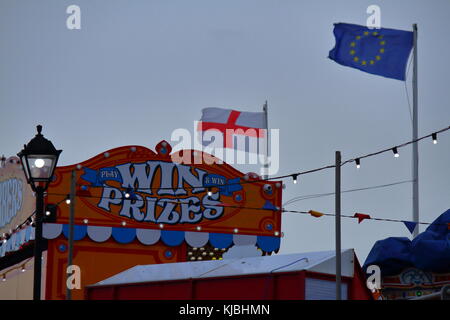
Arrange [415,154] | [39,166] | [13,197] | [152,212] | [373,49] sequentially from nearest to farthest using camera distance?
[39,166] < [152,212] < [415,154] < [13,197] < [373,49]

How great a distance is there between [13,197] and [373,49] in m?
11.2

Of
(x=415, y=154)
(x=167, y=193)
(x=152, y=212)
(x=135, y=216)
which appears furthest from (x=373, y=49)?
(x=135, y=216)

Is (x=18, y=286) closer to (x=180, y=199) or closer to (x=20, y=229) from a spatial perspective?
(x=20, y=229)

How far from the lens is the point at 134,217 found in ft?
103

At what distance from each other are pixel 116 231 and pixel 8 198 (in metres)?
4.04

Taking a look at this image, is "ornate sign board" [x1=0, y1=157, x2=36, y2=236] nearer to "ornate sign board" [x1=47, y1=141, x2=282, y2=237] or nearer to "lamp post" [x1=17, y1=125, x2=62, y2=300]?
"ornate sign board" [x1=47, y1=141, x2=282, y2=237]

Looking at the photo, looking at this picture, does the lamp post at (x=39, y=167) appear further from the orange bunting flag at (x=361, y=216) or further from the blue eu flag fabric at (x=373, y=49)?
the blue eu flag fabric at (x=373, y=49)

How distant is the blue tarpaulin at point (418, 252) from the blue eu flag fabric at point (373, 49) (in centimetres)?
838

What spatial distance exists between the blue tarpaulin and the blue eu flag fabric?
8384 millimetres

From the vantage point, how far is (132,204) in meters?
31.3

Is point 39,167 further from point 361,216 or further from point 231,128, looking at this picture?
point 231,128

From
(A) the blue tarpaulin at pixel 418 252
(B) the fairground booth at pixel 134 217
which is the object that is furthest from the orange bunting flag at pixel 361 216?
(B) the fairground booth at pixel 134 217

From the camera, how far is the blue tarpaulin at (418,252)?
23.7m
